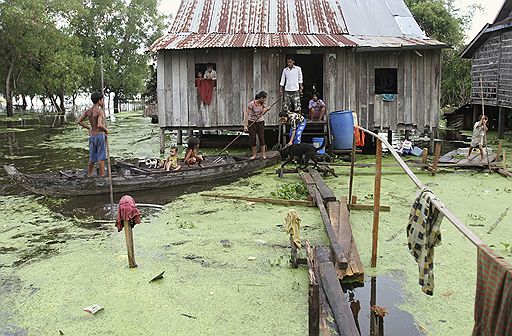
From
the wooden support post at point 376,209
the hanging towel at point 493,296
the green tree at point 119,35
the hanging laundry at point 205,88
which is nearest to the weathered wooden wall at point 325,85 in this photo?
the hanging laundry at point 205,88

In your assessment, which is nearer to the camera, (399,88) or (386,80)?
(399,88)

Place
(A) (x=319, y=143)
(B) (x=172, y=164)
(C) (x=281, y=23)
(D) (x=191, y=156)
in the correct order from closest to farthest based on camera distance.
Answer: (B) (x=172, y=164) < (D) (x=191, y=156) < (A) (x=319, y=143) < (C) (x=281, y=23)

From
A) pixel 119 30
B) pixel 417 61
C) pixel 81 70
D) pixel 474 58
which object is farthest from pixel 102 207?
pixel 119 30

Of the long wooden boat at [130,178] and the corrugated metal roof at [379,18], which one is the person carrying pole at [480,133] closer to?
the corrugated metal roof at [379,18]

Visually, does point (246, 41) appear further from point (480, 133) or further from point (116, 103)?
point (116, 103)

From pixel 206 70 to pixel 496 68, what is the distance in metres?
10.9

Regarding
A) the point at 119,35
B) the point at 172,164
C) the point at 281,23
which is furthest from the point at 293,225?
the point at 119,35

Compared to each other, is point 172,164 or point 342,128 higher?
point 342,128

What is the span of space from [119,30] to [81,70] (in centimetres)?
1005

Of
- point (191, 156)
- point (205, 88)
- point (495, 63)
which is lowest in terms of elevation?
point (191, 156)

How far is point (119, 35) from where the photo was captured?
43.3 meters

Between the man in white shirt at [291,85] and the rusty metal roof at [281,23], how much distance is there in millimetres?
595

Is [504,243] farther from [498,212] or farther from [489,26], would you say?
[489,26]

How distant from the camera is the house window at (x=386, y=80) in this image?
14289 millimetres
